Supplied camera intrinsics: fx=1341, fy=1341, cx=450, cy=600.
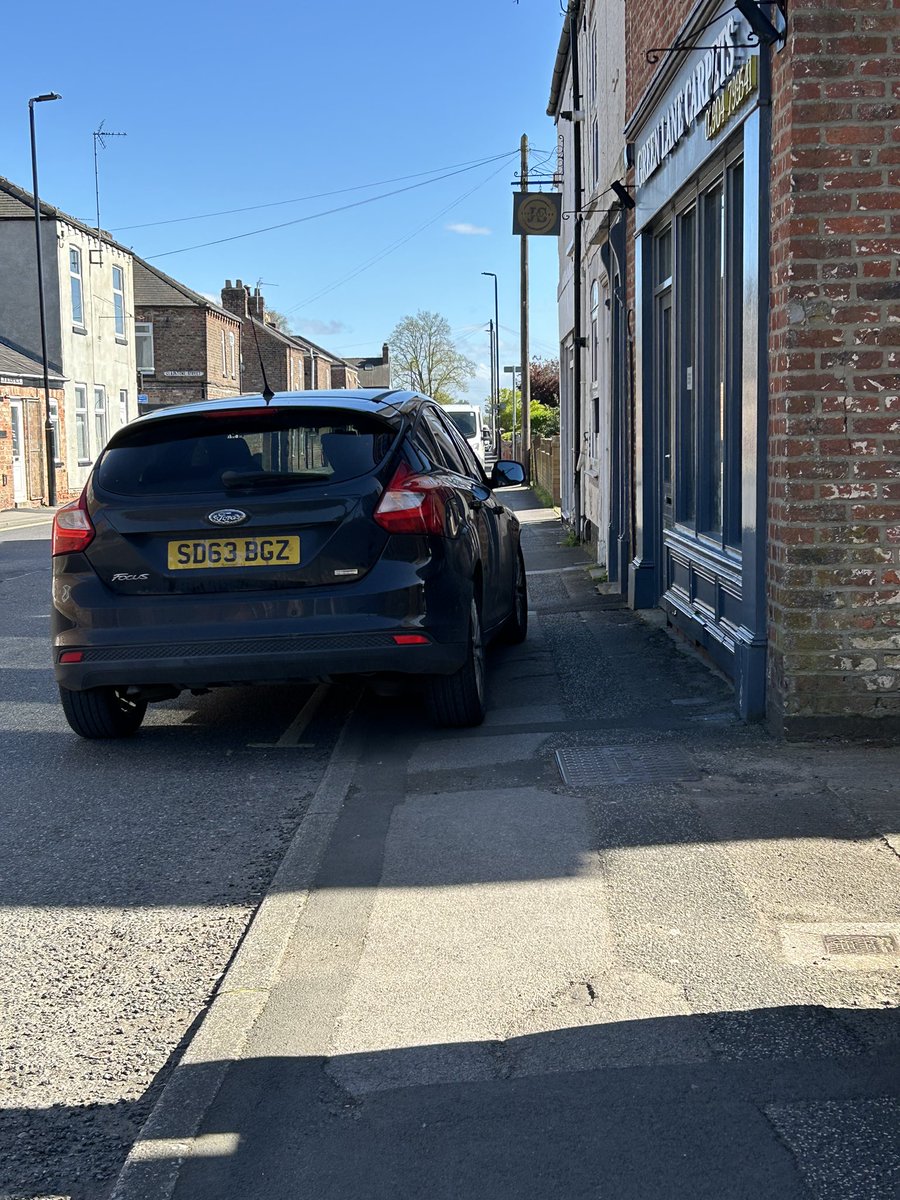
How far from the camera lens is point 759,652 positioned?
6375 mm

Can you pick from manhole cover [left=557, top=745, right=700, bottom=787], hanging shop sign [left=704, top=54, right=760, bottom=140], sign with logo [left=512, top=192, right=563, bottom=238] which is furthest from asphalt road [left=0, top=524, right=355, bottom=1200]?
sign with logo [left=512, top=192, right=563, bottom=238]

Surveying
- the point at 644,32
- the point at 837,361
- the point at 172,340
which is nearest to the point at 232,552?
the point at 837,361

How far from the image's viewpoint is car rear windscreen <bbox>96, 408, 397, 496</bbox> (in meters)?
6.24

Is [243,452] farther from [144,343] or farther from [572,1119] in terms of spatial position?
[144,343]

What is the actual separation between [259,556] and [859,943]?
331 centimetres

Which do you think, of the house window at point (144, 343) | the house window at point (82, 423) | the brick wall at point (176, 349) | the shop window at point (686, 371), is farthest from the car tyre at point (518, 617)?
the house window at point (144, 343)

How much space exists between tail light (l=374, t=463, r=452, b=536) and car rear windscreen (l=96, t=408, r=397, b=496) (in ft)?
0.49

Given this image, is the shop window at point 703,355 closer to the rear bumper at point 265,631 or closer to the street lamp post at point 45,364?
the rear bumper at point 265,631

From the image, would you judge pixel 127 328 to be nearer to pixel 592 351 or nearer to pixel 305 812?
pixel 592 351

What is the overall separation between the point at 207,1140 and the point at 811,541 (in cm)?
397

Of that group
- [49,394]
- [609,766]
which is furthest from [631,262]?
[49,394]

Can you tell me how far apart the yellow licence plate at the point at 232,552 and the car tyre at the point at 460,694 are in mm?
1000

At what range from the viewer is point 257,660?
20.1 feet

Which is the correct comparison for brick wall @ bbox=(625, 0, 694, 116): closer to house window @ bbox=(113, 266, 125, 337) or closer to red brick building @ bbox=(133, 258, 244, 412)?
house window @ bbox=(113, 266, 125, 337)
